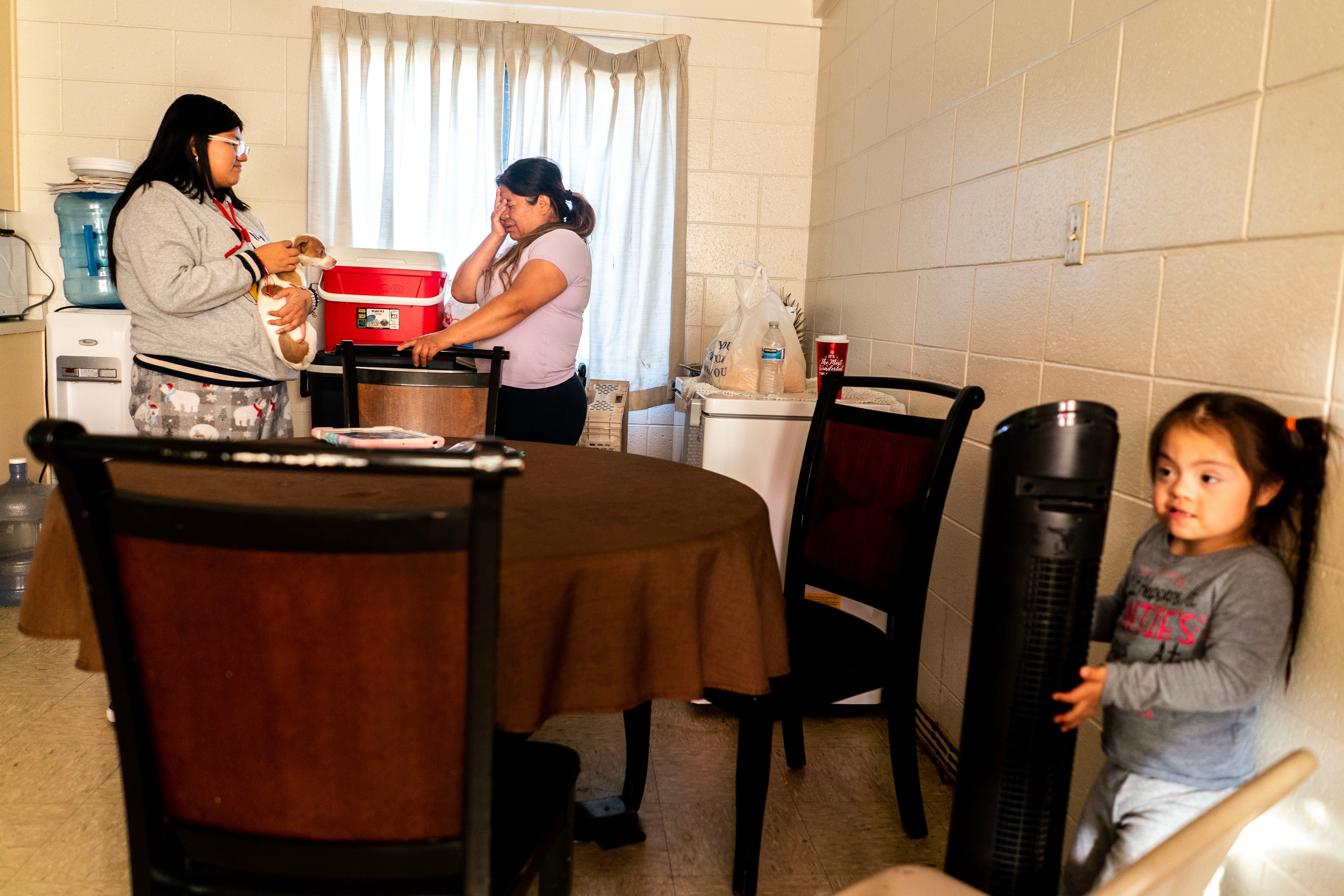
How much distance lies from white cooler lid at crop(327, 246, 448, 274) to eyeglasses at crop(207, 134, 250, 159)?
85 centimetres

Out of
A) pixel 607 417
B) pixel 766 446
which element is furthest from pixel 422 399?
pixel 607 417

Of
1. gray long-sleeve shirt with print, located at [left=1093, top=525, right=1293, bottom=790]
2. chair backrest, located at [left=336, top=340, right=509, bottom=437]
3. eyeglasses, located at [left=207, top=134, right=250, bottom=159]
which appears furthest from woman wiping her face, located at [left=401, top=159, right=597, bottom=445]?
gray long-sleeve shirt with print, located at [left=1093, top=525, right=1293, bottom=790]

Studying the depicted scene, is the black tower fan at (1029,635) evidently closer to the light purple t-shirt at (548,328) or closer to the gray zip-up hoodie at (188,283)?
the light purple t-shirt at (548,328)

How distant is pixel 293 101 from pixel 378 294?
0.92 meters

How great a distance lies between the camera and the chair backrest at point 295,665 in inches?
32.1

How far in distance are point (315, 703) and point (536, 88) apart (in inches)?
129

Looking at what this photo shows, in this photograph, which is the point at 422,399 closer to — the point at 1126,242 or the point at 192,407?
the point at 192,407

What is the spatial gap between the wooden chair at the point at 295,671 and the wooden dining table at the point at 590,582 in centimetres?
19

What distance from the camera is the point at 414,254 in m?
3.42

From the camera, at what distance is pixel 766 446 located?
266cm

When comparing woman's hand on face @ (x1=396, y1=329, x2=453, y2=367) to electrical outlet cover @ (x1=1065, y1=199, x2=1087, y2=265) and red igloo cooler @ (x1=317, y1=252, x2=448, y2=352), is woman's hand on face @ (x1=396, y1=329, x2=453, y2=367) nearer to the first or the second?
red igloo cooler @ (x1=317, y1=252, x2=448, y2=352)

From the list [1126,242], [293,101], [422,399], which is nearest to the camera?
[1126,242]

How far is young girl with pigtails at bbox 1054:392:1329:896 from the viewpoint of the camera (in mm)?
1191

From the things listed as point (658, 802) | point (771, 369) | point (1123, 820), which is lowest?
point (658, 802)
